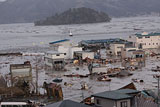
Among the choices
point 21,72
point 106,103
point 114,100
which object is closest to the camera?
point 114,100

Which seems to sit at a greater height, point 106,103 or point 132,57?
point 106,103

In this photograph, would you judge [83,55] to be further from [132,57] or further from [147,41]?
[147,41]

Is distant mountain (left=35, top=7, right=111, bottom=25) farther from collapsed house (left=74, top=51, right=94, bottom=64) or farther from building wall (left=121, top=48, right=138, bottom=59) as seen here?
collapsed house (left=74, top=51, right=94, bottom=64)

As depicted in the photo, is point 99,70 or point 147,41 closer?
point 99,70

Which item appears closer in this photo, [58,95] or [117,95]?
[117,95]

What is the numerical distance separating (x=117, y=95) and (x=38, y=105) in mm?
2675

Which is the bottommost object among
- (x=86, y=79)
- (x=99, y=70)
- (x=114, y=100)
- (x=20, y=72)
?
(x=86, y=79)

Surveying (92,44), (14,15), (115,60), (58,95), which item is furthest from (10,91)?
(14,15)

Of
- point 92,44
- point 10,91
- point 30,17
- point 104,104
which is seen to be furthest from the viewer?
point 30,17

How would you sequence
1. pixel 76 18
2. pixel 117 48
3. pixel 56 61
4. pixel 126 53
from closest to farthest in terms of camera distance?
pixel 56 61, pixel 126 53, pixel 117 48, pixel 76 18

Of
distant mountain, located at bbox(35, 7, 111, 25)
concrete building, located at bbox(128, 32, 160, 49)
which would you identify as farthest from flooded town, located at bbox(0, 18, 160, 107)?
distant mountain, located at bbox(35, 7, 111, 25)

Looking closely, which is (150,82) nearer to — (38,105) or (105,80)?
(105,80)

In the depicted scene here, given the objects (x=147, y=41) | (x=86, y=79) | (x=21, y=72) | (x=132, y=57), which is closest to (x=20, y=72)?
(x=21, y=72)

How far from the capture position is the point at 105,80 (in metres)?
15.3
